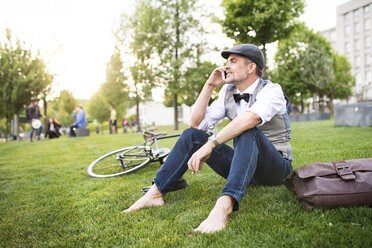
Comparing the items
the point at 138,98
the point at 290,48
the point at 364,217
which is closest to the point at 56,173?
the point at 364,217

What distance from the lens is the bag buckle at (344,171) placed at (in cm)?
196

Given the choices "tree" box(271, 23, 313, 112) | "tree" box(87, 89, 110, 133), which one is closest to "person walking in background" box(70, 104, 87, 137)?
"tree" box(271, 23, 313, 112)

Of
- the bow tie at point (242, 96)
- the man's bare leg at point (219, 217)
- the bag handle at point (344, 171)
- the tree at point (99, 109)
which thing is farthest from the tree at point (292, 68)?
the man's bare leg at point (219, 217)

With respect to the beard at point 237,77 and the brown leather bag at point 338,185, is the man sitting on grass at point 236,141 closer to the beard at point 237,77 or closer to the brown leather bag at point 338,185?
the beard at point 237,77

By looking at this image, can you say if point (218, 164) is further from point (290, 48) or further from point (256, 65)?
point (290, 48)

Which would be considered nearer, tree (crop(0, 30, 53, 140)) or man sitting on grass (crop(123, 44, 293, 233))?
man sitting on grass (crop(123, 44, 293, 233))

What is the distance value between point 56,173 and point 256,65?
4.36 meters

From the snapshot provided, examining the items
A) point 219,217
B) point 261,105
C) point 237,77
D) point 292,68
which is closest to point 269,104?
point 261,105

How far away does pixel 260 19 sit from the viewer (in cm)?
1302

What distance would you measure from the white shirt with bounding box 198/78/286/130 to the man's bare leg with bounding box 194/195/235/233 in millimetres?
719

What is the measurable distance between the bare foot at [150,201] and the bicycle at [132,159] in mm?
1527

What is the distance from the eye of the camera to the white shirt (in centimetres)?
228

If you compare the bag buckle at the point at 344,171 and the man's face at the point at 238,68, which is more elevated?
the man's face at the point at 238,68

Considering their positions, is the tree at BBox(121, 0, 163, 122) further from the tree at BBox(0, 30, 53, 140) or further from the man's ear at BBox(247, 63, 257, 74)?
the man's ear at BBox(247, 63, 257, 74)
